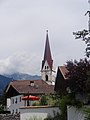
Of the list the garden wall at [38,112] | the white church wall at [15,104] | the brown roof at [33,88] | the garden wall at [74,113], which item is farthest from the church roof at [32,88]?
the garden wall at [74,113]

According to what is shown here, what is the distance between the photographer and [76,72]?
26.1 m

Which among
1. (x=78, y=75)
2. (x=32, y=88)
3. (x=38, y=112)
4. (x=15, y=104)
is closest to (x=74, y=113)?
(x=78, y=75)

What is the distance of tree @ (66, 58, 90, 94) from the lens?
25766 millimetres

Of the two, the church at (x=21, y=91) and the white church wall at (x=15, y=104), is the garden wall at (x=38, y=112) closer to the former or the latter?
the church at (x=21, y=91)

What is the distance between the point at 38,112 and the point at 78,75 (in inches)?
264

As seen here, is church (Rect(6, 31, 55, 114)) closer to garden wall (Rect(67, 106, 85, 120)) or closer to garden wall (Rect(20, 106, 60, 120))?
garden wall (Rect(20, 106, 60, 120))

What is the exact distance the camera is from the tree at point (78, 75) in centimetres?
2577

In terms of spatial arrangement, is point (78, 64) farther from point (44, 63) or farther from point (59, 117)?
point (44, 63)

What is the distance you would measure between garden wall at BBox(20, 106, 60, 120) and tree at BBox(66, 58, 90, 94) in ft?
14.3

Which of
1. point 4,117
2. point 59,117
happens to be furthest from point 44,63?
point 59,117

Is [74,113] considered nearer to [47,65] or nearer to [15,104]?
[15,104]

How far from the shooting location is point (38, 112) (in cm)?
3122

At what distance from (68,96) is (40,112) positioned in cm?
439

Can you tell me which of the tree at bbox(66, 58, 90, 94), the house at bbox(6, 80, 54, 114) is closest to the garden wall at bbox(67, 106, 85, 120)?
the tree at bbox(66, 58, 90, 94)
